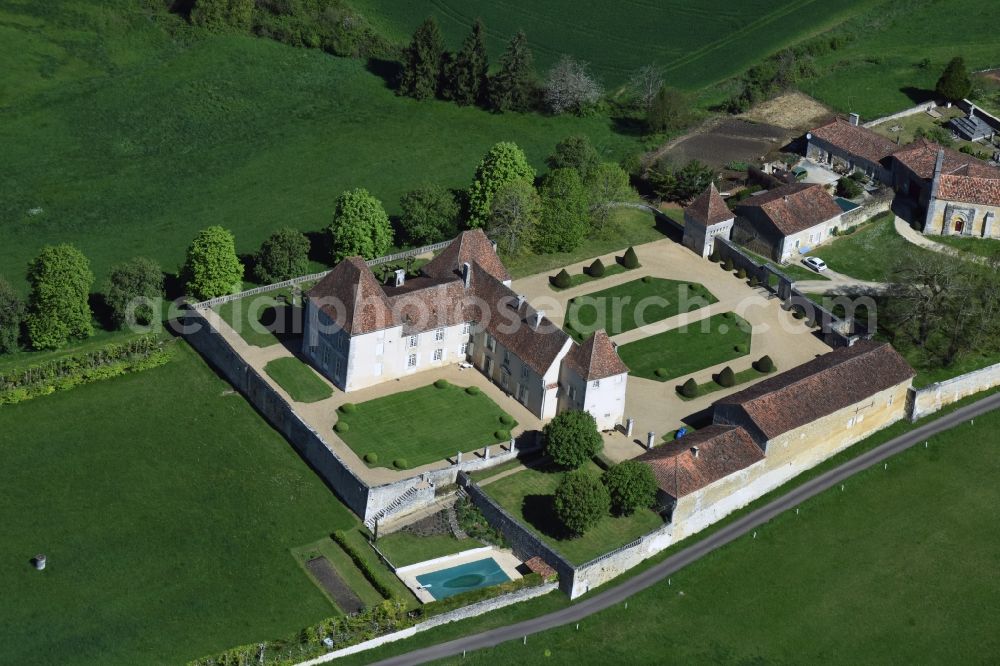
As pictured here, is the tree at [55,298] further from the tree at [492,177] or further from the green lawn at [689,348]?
the green lawn at [689,348]

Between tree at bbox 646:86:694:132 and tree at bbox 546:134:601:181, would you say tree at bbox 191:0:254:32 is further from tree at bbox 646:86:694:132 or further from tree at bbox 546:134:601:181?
tree at bbox 646:86:694:132

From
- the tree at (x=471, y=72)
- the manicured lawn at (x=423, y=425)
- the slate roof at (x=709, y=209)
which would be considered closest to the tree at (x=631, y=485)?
the manicured lawn at (x=423, y=425)

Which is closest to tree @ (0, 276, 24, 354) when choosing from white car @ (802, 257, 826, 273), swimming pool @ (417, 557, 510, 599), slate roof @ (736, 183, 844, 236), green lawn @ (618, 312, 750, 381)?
swimming pool @ (417, 557, 510, 599)

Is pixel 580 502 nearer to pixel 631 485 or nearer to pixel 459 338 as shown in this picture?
pixel 631 485

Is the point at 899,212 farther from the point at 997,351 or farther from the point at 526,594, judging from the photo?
the point at 526,594

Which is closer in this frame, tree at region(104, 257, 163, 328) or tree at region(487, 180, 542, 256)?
tree at region(104, 257, 163, 328)

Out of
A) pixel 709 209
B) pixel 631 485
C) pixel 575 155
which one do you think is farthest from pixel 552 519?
pixel 575 155
